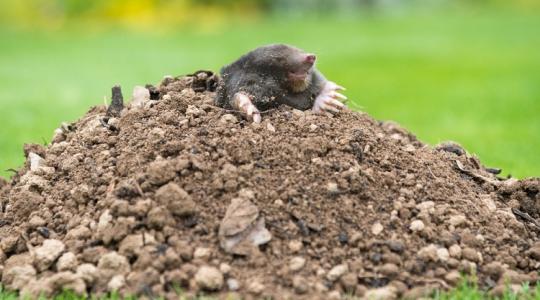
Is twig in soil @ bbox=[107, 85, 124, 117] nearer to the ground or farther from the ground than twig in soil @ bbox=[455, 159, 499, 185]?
farther from the ground

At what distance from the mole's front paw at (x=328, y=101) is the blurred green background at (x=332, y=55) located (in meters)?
0.50

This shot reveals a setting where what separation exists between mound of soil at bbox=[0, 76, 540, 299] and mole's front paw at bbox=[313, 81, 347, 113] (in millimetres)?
69

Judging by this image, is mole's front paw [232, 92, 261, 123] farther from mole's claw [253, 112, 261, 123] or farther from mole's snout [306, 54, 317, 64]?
mole's snout [306, 54, 317, 64]

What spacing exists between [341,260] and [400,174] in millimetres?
737

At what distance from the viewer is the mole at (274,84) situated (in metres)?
4.35

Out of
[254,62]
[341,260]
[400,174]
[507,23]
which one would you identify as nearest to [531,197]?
[400,174]

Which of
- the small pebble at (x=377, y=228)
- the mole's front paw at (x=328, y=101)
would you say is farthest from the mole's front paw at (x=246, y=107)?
the small pebble at (x=377, y=228)

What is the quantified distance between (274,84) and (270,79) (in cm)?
4

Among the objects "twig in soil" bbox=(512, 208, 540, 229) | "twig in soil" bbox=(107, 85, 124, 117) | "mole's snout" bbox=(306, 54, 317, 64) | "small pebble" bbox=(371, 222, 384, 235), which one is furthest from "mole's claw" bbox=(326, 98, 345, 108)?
"twig in soil" bbox=(107, 85, 124, 117)

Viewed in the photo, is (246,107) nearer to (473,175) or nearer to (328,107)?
(328,107)

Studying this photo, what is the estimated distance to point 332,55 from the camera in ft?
60.0

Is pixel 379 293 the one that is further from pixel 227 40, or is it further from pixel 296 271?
pixel 227 40

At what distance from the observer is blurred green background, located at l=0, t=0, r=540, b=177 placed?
9.68 m

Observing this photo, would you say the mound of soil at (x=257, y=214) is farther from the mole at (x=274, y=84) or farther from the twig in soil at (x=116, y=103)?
the twig in soil at (x=116, y=103)
